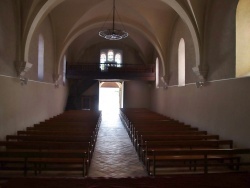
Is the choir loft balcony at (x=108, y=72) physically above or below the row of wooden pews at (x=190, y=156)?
above

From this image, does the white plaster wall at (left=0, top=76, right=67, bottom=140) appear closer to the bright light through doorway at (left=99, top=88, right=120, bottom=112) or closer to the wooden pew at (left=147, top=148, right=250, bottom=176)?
the wooden pew at (left=147, top=148, right=250, bottom=176)

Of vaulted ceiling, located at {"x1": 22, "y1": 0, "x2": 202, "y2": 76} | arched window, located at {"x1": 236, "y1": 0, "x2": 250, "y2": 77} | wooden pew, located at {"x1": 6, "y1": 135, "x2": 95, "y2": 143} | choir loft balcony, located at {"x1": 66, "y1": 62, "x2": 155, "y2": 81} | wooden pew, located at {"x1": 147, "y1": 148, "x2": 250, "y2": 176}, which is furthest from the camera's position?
choir loft balcony, located at {"x1": 66, "y1": 62, "x2": 155, "y2": 81}

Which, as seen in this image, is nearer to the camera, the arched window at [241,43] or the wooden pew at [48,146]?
the wooden pew at [48,146]

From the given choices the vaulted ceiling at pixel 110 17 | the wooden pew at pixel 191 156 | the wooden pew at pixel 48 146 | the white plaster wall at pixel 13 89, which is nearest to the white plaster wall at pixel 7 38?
the white plaster wall at pixel 13 89

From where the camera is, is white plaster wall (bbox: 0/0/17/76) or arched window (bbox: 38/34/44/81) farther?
arched window (bbox: 38/34/44/81)

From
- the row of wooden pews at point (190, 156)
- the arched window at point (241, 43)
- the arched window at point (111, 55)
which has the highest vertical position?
the arched window at point (111, 55)

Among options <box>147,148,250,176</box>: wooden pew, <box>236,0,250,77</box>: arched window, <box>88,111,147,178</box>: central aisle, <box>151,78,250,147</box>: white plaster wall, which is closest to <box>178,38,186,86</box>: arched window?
<box>151,78,250,147</box>: white plaster wall

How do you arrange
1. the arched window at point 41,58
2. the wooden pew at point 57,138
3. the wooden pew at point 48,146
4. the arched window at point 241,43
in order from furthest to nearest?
the arched window at point 41,58 → the arched window at point 241,43 → the wooden pew at point 57,138 → the wooden pew at point 48,146

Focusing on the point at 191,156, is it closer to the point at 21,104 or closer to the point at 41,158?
the point at 41,158

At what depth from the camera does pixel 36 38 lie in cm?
1181

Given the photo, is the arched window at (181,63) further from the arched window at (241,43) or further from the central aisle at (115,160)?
the arched window at (241,43)

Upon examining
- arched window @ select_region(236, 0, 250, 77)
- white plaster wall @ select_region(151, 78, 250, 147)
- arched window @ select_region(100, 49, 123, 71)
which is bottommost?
white plaster wall @ select_region(151, 78, 250, 147)

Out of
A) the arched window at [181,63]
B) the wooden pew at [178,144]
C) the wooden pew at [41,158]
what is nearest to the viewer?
the wooden pew at [41,158]

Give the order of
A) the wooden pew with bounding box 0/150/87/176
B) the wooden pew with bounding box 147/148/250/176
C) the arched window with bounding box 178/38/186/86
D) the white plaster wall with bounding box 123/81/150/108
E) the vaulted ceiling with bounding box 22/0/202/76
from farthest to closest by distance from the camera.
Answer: the white plaster wall with bounding box 123/81/150/108, the vaulted ceiling with bounding box 22/0/202/76, the arched window with bounding box 178/38/186/86, the wooden pew with bounding box 147/148/250/176, the wooden pew with bounding box 0/150/87/176
